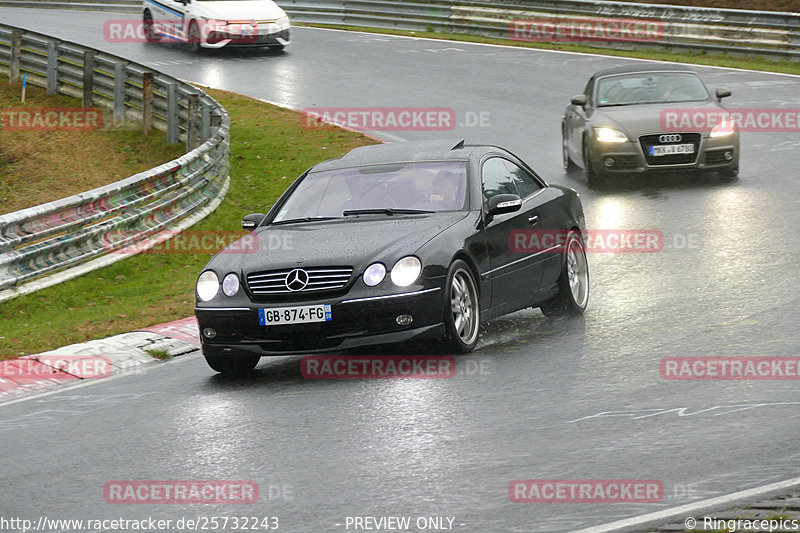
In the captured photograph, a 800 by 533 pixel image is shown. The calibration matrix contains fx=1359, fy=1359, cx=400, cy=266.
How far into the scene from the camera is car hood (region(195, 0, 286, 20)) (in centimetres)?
3187

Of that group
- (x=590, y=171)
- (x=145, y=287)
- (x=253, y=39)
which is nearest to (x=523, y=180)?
(x=145, y=287)

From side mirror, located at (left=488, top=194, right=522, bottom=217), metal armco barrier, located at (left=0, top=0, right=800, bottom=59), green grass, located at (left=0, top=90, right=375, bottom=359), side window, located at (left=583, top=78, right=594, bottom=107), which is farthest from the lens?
metal armco barrier, located at (left=0, top=0, right=800, bottom=59)

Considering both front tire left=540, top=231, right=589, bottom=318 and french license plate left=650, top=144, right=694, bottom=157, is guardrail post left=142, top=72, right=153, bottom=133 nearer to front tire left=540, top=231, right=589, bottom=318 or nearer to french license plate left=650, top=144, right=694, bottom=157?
french license plate left=650, top=144, right=694, bottom=157

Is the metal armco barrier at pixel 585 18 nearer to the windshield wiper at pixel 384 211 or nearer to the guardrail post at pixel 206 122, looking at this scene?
the guardrail post at pixel 206 122

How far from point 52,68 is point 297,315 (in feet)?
62.9

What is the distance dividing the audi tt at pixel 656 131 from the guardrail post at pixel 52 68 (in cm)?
1190

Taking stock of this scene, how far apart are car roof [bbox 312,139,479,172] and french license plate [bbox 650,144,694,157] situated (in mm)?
7397

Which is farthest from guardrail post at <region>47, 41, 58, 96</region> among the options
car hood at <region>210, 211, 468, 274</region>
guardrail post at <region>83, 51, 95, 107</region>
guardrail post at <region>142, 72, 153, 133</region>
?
car hood at <region>210, 211, 468, 274</region>

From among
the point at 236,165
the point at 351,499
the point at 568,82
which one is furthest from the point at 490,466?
the point at 568,82

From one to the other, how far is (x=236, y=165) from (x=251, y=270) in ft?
39.6

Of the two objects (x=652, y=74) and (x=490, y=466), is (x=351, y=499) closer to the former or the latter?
(x=490, y=466)

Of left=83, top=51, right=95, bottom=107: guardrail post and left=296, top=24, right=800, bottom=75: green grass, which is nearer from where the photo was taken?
left=83, top=51, right=95, bottom=107: guardrail post

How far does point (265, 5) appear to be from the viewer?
32188mm

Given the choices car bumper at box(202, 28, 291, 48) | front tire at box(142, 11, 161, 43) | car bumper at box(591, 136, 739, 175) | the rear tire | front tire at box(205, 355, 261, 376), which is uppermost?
front tire at box(205, 355, 261, 376)
